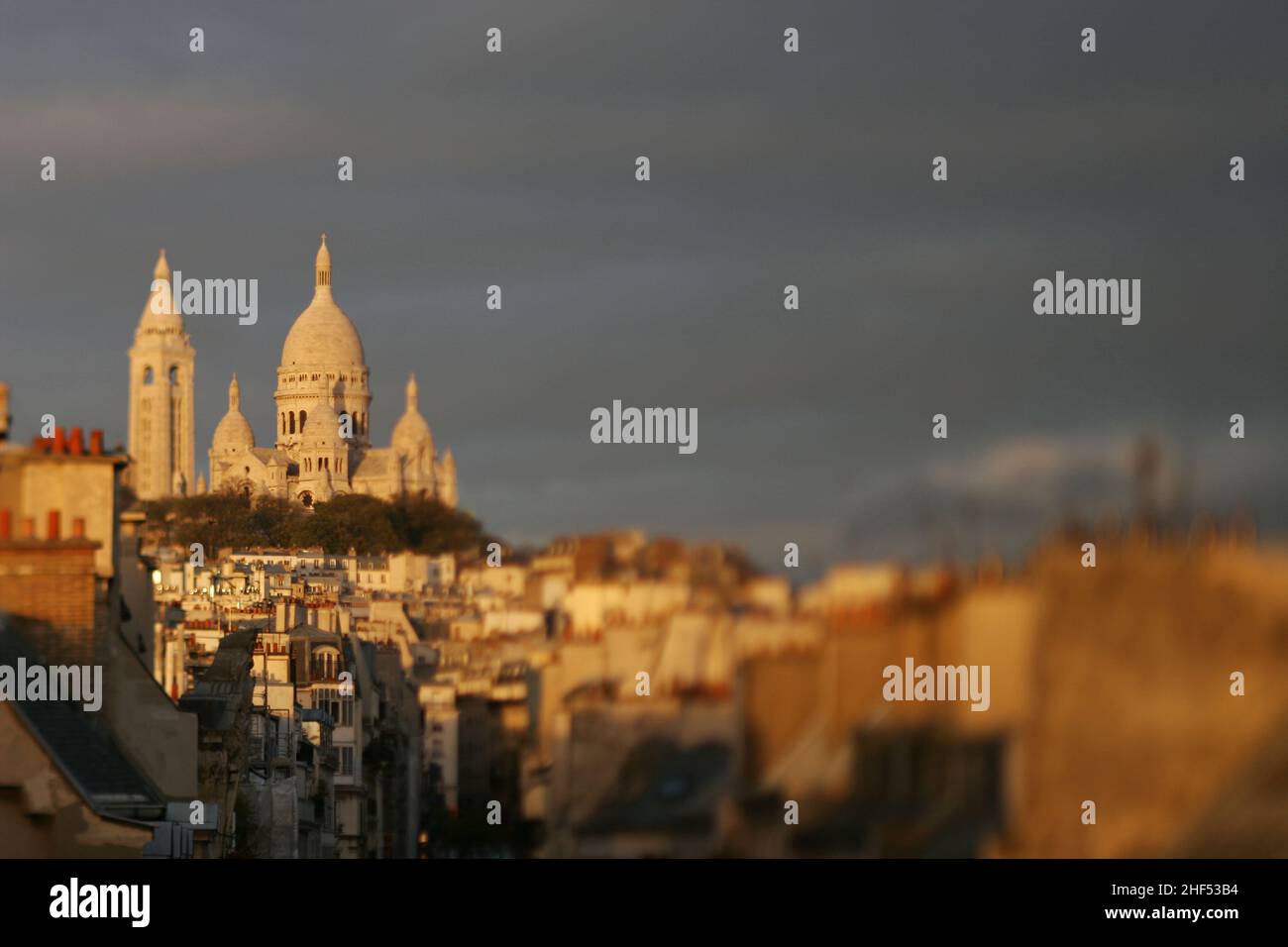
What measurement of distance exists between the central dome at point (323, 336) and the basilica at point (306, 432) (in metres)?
0.04

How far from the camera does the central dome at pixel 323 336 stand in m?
35.1

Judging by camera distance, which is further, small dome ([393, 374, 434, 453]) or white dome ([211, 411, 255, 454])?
white dome ([211, 411, 255, 454])

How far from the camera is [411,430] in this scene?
34.7m

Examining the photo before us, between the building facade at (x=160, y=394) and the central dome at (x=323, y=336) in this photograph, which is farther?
the building facade at (x=160, y=394)

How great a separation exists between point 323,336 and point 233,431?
109 inches

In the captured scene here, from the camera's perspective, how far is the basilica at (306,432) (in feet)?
114

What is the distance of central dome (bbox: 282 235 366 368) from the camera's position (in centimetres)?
3506

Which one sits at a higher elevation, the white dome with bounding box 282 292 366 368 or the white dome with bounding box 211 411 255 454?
the white dome with bounding box 282 292 366 368

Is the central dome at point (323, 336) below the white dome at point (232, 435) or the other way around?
the other way around

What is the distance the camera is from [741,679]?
23.6 metres

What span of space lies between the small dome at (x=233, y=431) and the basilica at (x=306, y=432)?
2 cm

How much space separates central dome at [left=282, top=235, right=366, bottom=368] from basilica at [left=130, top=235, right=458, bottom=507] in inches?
1.4

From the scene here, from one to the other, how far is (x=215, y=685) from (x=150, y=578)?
7.09 m

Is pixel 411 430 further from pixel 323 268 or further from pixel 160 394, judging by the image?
pixel 160 394
